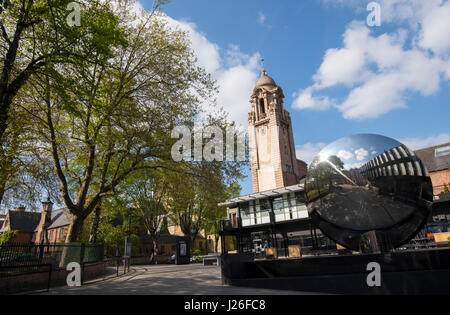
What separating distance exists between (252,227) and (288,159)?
86.8 ft

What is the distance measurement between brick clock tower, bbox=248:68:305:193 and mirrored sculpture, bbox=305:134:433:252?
144 feet

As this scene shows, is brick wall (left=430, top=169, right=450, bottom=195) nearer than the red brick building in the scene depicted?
→ Yes

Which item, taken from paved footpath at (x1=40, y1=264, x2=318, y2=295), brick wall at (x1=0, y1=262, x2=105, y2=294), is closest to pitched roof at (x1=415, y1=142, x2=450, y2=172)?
paved footpath at (x1=40, y1=264, x2=318, y2=295)

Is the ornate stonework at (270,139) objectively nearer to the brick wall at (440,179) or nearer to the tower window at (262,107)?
the tower window at (262,107)

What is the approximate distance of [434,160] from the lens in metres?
37.3

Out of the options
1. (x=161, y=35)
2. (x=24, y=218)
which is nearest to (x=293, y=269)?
(x=161, y=35)

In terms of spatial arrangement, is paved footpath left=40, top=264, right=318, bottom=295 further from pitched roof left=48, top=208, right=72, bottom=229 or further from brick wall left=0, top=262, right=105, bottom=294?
pitched roof left=48, top=208, right=72, bottom=229

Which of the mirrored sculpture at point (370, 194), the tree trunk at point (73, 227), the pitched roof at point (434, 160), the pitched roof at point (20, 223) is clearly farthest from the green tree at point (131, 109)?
the pitched roof at point (20, 223)

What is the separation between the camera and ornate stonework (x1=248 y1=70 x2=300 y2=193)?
179ft

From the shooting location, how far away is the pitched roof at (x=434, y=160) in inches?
1391

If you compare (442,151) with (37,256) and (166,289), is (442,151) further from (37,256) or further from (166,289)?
(37,256)

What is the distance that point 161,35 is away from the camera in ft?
52.5

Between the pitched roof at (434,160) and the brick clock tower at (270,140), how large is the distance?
77.4 ft
